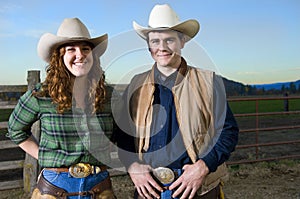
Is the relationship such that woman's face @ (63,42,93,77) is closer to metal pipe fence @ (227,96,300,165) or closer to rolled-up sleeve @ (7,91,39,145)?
rolled-up sleeve @ (7,91,39,145)

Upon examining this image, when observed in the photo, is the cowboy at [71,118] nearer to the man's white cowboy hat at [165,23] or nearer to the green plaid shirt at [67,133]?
the green plaid shirt at [67,133]

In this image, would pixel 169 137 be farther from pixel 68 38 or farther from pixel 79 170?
pixel 68 38

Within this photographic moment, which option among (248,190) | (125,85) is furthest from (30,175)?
(125,85)

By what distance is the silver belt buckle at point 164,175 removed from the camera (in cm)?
157

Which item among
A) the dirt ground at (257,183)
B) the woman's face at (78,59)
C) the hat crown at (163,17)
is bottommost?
the dirt ground at (257,183)

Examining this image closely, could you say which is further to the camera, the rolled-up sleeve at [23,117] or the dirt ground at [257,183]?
the dirt ground at [257,183]

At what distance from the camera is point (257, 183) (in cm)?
457

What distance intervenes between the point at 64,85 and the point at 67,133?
0.71 feet

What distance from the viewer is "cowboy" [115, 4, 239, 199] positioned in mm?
1557

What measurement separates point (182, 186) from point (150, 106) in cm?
39

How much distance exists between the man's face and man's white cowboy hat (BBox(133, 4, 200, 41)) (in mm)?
32

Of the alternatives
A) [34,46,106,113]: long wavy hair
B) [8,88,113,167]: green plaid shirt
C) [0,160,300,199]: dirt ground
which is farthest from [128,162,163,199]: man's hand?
[0,160,300,199]: dirt ground

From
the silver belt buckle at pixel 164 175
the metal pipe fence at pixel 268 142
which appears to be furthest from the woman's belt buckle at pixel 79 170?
the metal pipe fence at pixel 268 142

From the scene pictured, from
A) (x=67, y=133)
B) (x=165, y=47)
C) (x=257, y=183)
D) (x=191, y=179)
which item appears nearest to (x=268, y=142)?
(x=257, y=183)
